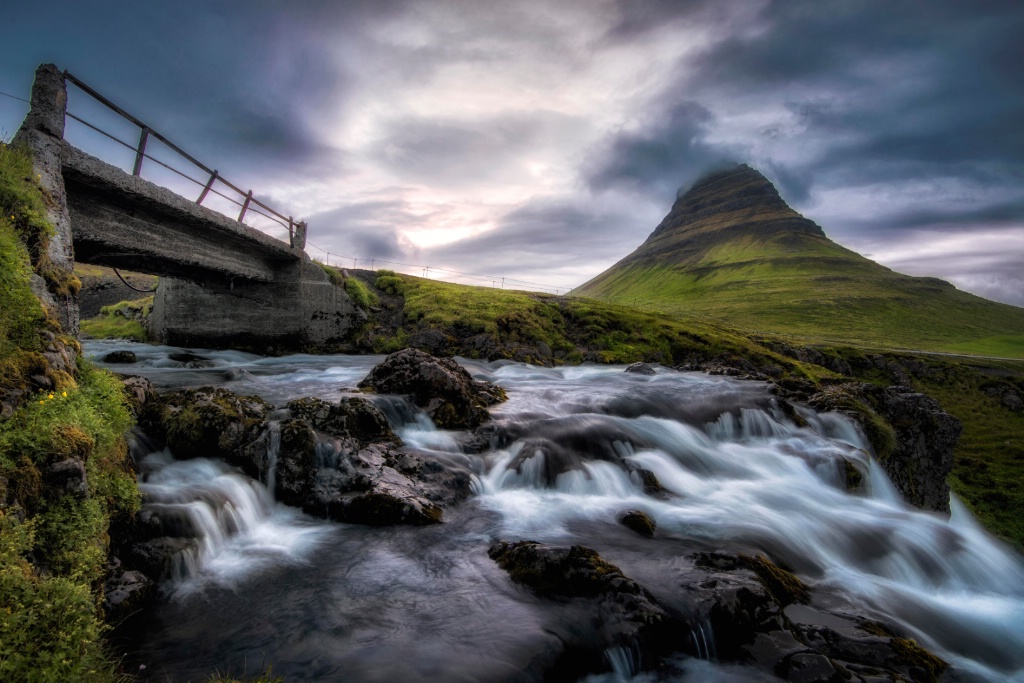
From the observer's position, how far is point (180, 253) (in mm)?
16266

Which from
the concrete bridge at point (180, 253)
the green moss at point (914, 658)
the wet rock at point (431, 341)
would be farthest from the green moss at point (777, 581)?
the wet rock at point (431, 341)

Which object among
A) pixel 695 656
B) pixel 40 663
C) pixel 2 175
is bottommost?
pixel 695 656

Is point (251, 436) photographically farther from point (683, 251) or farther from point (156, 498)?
point (683, 251)

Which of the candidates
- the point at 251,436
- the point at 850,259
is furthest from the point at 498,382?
the point at 850,259

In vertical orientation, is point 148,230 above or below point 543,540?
above

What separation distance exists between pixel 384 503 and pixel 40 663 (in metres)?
4.73

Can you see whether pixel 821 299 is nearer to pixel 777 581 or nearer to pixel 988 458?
pixel 988 458

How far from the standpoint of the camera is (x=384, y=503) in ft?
24.5

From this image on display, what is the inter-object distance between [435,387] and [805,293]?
11494 cm

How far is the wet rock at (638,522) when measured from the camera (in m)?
7.93

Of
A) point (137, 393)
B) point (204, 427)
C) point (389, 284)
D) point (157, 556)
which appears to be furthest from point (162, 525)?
point (389, 284)

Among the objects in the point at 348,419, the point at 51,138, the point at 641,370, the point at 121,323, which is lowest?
the point at 348,419

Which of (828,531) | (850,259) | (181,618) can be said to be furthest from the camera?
(850,259)

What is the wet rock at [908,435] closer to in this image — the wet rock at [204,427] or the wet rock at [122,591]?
the wet rock at [204,427]
